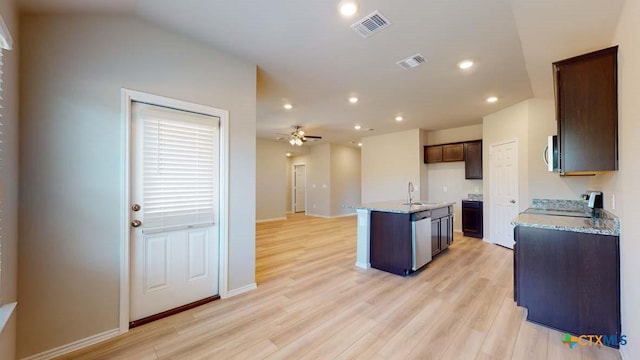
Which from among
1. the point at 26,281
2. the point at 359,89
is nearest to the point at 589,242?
the point at 359,89

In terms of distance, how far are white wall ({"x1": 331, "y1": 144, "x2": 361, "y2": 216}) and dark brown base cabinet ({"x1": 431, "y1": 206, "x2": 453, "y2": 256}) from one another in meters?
4.94

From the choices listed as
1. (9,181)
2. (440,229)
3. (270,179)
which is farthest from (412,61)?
(270,179)

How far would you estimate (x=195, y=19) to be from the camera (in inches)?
88.0

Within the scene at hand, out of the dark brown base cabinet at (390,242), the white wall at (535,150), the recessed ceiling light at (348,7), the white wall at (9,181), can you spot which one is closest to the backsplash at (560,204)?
the white wall at (535,150)

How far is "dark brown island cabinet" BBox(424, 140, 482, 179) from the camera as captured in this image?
582 cm

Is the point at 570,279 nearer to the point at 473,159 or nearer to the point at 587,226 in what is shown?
the point at 587,226

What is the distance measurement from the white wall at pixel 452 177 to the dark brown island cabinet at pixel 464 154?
11.4 inches

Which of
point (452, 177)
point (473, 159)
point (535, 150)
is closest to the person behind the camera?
point (535, 150)

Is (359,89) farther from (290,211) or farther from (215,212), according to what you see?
(290,211)

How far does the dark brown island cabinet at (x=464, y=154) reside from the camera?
582 cm

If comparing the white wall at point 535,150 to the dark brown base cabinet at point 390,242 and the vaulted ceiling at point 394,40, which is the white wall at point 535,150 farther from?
the dark brown base cabinet at point 390,242

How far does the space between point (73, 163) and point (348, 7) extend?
250 centimetres

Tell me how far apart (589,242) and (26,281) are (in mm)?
4274

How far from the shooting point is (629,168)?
169cm
